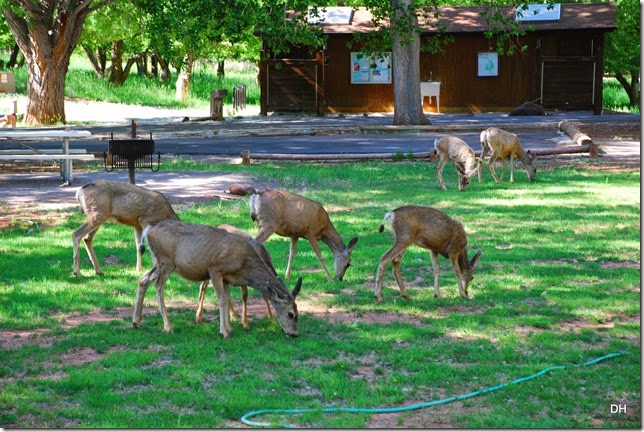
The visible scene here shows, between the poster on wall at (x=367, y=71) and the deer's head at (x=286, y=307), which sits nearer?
the deer's head at (x=286, y=307)

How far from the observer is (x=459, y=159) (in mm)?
19172

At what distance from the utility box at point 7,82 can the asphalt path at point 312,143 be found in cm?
2064

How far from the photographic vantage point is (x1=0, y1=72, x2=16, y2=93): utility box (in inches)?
1857

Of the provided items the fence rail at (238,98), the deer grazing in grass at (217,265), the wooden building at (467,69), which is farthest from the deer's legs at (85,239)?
the fence rail at (238,98)

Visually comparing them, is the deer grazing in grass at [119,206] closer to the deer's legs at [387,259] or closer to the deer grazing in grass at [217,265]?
the deer grazing in grass at [217,265]

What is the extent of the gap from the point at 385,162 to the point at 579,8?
70.9 ft

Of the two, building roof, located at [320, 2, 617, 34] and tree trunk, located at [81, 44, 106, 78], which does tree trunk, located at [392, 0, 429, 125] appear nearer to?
building roof, located at [320, 2, 617, 34]

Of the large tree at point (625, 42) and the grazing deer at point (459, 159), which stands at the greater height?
the large tree at point (625, 42)

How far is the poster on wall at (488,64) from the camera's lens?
4131 centimetres

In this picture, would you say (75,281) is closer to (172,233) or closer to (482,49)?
(172,233)

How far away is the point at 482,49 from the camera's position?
136 feet

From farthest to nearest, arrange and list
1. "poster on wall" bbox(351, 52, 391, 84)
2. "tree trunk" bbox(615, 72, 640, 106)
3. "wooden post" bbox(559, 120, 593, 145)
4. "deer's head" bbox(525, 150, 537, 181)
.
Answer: "tree trunk" bbox(615, 72, 640, 106)
"poster on wall" bbox(351, 52, 391, 84)
"wooden post" bbox(559, 120, 593, 145)
"deer's head" bbox(525, 150, 537, 181)

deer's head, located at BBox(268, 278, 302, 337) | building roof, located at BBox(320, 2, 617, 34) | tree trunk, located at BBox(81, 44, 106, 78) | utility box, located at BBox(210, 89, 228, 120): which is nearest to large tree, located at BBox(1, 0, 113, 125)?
utility box, located at BBox(210, 89, 228, 120)

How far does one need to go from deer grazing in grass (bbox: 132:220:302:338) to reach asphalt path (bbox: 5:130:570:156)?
1552cm
